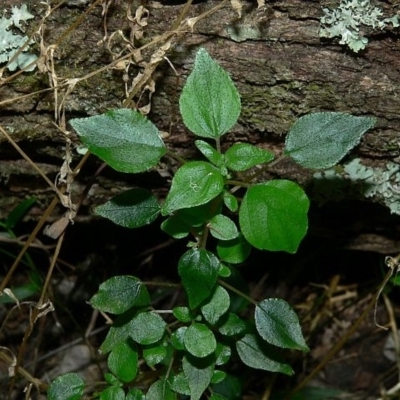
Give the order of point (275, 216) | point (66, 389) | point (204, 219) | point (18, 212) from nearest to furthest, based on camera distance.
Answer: point (275, 216) → point (204, 219) → point (66, 389) → point (18, 212)

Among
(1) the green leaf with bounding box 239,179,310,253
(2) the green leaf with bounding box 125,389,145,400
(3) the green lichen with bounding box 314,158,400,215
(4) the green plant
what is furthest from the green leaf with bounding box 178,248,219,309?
(3) the green lichen with bounding box 314,158,400,215

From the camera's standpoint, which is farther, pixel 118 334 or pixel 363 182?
pixel 363 182

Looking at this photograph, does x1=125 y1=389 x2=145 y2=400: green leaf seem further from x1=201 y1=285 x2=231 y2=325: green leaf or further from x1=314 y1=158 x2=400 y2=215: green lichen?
x1=314 y1=158 x2=400 y2=215: green lichen

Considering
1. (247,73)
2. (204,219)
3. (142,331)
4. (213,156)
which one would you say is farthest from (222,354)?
(247,73)

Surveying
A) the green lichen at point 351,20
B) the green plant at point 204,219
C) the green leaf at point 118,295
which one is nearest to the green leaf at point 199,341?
the green plant at point 204,219

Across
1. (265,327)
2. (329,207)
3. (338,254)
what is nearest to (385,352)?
(338,254)

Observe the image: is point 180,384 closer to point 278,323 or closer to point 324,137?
point 278,323

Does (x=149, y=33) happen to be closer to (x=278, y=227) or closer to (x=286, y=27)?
(x=286, y=27)
